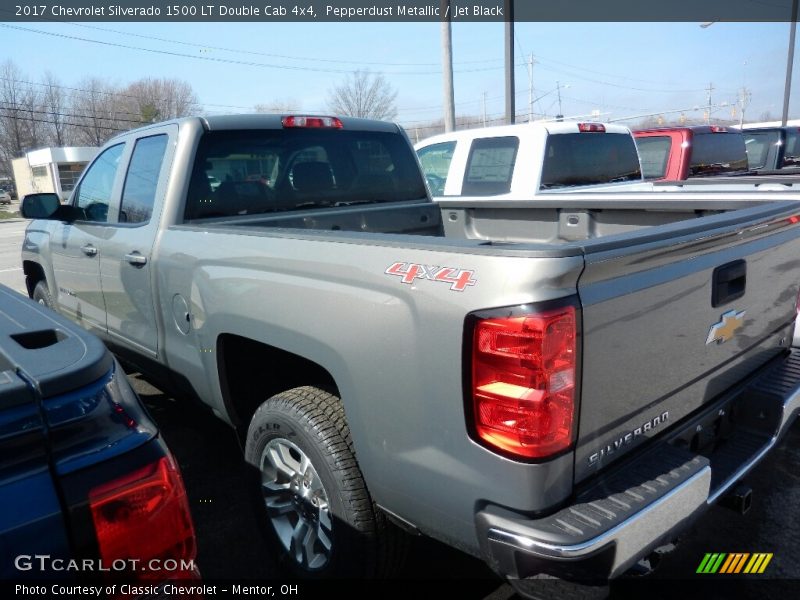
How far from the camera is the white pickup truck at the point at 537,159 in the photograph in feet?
20.4

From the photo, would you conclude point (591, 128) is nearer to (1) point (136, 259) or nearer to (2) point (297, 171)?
(2) point (297, 171)

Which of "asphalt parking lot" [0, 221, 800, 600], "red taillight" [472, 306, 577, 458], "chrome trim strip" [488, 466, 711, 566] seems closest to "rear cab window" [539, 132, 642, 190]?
"asphalt parking lot" [0, 221, 800, 600]

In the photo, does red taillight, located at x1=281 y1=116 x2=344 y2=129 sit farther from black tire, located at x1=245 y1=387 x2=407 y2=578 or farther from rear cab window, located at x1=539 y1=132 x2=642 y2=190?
rear cab window, located at x1=539 y1=132 x2=642 y2=190

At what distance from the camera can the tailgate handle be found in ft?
7.07

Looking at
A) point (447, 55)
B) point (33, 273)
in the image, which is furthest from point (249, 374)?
point (447, 55)

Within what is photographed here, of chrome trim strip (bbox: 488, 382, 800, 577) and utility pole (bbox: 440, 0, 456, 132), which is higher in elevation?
utility pole (bbox: 440, 0, 456, 132)

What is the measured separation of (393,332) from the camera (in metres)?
1.89

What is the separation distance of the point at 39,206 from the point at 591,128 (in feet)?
18.0

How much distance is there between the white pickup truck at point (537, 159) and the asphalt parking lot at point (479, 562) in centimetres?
340

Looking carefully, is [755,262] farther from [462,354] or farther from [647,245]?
[462,354]

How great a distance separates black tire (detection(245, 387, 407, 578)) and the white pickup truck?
419 centimetres

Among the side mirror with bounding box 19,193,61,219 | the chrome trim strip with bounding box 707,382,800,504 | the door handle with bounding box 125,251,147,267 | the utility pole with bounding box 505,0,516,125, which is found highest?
the utility pole with bounding box 505,0,516,125

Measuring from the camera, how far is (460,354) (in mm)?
1705

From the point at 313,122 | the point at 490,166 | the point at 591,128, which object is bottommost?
the point at 490,166
